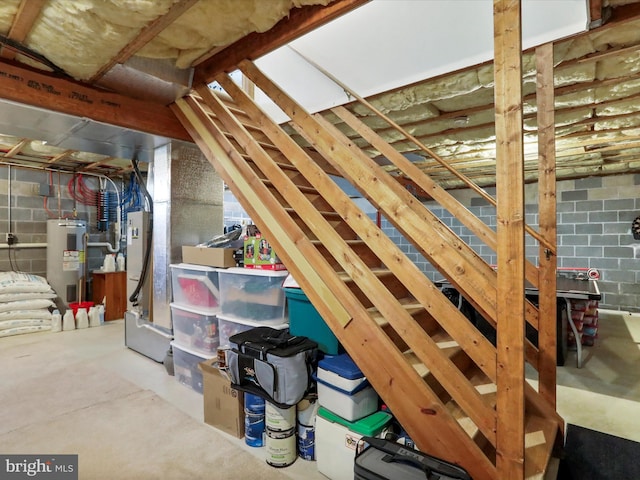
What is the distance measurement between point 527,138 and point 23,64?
5.28 meters

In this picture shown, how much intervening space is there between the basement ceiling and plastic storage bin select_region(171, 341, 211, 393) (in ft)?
6.80

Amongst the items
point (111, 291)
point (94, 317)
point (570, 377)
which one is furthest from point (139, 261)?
point (570, 377)

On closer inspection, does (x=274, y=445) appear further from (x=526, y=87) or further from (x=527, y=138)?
(x=527, y=138)

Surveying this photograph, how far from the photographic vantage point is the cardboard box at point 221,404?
247 centimetres

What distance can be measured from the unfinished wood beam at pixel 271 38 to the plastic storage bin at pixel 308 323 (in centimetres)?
172

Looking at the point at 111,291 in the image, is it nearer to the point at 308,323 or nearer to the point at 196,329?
the point at 196,329

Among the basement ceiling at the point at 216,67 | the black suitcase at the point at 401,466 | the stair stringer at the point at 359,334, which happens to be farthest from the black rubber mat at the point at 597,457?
the basement ceiling at the point at 216,67

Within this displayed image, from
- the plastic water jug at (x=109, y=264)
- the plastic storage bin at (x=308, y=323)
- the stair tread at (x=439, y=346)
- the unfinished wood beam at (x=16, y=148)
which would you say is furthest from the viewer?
the plastic water jug at (x=109, y=264)

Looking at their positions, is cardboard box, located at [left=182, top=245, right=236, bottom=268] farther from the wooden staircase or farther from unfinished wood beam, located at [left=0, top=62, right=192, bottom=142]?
unfinished wood beam, located at [left=0, top=62, right=192, bottom=142]

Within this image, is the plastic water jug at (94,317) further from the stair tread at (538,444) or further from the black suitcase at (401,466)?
the stair tread at (538,444)

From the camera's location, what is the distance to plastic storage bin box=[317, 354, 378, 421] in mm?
1953

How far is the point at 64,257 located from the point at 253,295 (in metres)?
4.39

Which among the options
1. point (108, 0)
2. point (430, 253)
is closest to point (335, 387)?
point (430, 253)

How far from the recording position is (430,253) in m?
1.62
